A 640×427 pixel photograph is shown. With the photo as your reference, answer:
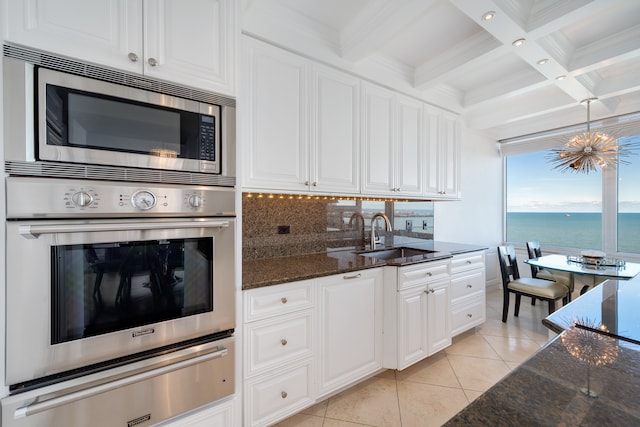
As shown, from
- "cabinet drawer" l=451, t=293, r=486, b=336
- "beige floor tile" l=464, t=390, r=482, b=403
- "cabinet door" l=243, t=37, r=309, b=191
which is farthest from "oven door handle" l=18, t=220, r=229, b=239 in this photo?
"cabinet drawer" l=451, t=293, r=486, b=336

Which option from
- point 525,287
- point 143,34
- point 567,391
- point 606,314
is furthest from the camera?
point 525,287

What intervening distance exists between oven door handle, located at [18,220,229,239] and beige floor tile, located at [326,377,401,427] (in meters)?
1.54

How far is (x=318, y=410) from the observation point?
6.13 feet

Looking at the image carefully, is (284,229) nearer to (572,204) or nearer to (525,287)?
(525,287)

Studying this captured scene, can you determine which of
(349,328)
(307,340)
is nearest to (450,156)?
(349,328)

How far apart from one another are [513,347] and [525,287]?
0.86m

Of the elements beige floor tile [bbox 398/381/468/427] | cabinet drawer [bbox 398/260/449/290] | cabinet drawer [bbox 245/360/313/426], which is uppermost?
cabinet drawer [bbox 398/260/449/290]

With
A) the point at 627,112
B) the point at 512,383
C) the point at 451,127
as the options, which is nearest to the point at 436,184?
the point at 451,127

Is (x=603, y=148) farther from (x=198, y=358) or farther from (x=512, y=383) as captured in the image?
(x=198, y=358)

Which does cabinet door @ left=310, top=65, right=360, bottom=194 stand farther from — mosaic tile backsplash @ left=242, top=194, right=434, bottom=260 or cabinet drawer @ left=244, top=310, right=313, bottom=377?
cabinet drawer @ left=244, top=310, right=313, bottom=377

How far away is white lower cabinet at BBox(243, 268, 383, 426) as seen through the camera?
152 centimetres

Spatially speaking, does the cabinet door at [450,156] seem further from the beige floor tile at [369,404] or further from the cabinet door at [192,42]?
the cabinet door at [192,42]

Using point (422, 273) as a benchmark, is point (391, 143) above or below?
above

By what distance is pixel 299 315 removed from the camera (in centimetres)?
168
